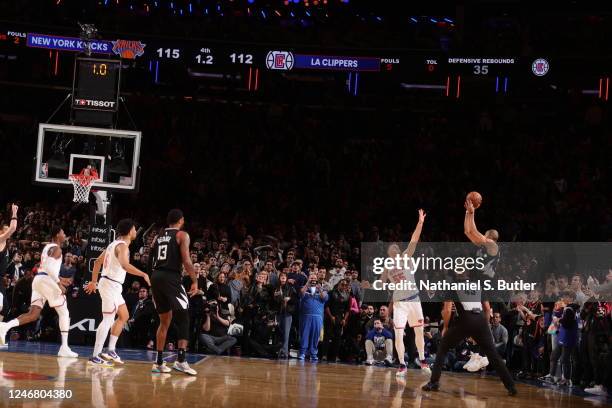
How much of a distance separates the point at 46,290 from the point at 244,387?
163 inches

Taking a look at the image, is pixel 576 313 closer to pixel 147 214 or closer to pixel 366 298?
pixel 366 298

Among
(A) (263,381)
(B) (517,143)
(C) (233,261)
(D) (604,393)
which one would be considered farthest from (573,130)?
(A) (263,381)

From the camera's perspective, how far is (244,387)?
993 cm

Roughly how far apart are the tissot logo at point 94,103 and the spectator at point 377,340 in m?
6.87

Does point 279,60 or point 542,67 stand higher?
point 542,67

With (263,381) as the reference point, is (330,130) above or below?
above

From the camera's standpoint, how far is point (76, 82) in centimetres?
1672

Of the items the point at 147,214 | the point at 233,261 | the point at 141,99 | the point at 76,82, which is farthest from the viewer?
the point at 141,99

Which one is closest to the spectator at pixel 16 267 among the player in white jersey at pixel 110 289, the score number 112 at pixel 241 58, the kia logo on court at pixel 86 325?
the kia logo on court at pixel 86 325

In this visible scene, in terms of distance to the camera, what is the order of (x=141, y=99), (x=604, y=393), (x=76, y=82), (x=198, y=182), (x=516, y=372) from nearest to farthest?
1. (x=604, y=393)
2. (x=516, y=372)
3. (x=76, y=82)
4. (x=198, y=182)
5. (x=141, y=99)

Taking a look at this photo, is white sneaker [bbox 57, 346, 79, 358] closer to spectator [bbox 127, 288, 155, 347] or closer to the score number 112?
spectator [bbox 127, 288, 155, 347]

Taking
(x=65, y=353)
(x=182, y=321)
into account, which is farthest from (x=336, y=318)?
(x=182, y=321)

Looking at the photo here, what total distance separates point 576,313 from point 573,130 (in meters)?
14.7

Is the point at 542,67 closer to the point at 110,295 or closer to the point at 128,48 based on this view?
the point at 128,48
